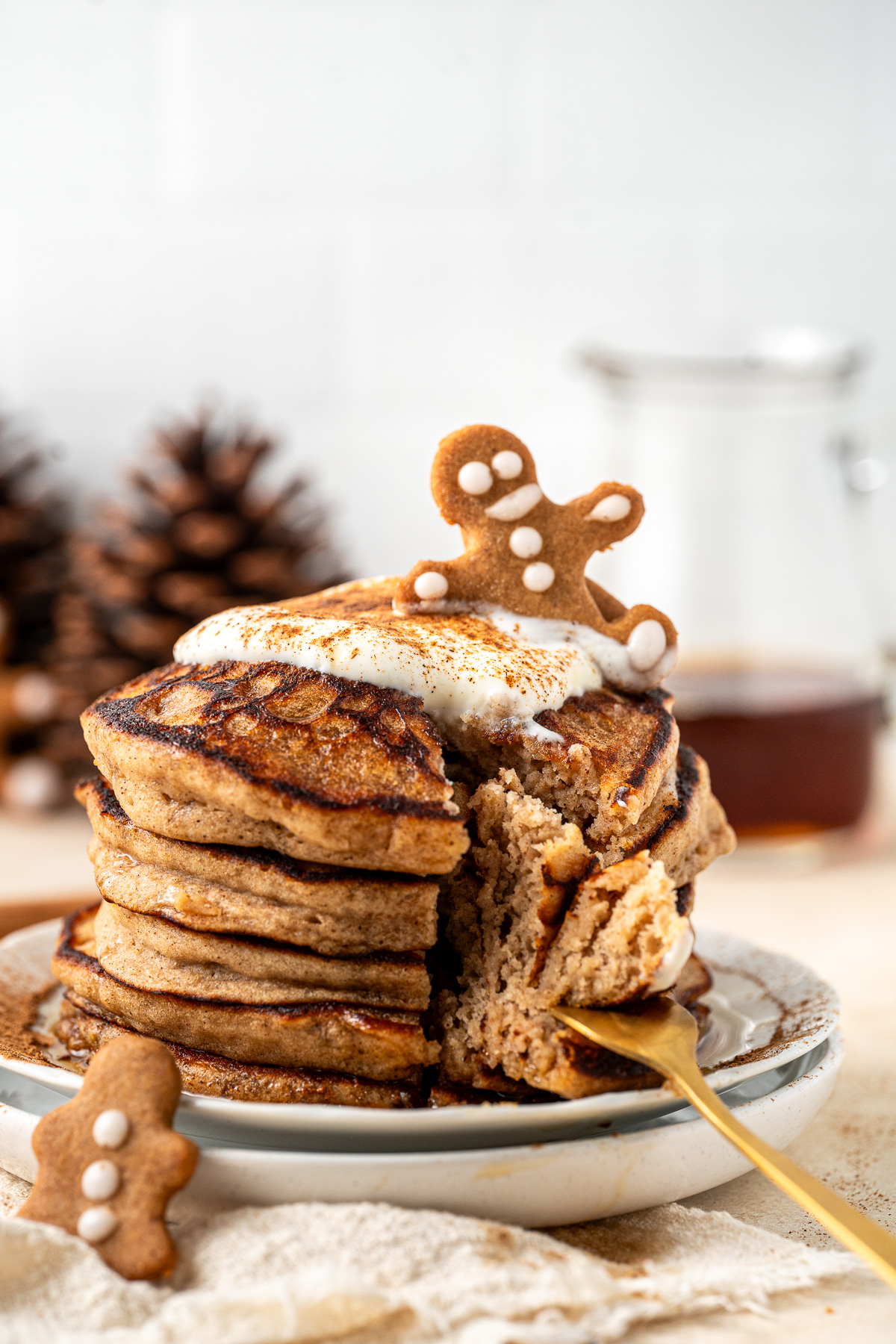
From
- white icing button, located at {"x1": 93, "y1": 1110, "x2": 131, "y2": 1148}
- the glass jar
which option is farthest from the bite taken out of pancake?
the glass jar

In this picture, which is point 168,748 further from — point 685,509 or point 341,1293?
point 685,509

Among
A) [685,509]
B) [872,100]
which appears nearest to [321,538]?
[685,509]

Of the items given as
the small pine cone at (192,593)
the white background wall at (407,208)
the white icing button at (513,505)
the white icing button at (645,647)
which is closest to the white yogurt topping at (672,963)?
the white icing button at (645,647)

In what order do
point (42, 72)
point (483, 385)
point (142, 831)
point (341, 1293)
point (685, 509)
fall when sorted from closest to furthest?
1. point (341, 1293)
2. point (142, 831)
3. point (685, 509)
4. point (42, 72)
5. point (483, 385)

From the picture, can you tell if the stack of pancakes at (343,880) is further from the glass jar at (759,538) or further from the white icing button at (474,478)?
the glass jar at (759,538)

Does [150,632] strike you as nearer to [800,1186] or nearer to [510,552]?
[510,552]

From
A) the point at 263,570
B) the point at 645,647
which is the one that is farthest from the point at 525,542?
the point at 263,570

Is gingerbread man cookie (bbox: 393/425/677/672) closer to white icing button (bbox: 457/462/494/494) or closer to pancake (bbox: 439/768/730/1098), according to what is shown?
white icing button (bbox: 457/462/494/494)

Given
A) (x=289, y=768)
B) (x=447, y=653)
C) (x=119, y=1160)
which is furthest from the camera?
(x=447, y=653)
